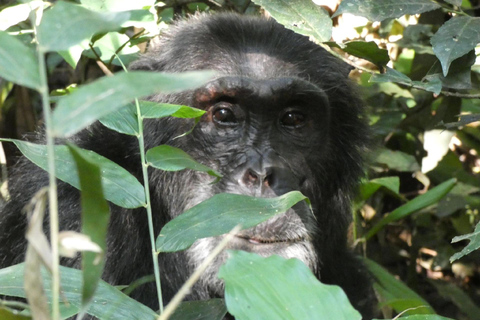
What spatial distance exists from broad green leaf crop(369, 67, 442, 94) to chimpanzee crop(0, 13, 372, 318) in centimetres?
72

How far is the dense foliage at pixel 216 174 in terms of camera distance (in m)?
1.34

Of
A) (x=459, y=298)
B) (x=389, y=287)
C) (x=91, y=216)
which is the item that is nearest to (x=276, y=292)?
(x=91, y=216)

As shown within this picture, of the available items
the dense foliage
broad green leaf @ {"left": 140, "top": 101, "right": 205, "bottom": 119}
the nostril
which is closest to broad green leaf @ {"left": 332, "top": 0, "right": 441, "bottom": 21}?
the dense foliage

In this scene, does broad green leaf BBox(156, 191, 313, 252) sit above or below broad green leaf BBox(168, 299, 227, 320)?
above

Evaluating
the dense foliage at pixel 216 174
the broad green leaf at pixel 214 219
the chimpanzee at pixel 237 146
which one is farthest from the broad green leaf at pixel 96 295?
the chimpanzee at pixel 237 146

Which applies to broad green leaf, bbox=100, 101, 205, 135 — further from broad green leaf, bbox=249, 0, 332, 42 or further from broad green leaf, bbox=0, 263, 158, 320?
broad green leaf, bbox=249, 0, 332, 42

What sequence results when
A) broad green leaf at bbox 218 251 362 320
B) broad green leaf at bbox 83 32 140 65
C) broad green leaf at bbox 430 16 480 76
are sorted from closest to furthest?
broad green leaf at bbox 218 251 362 320
broad green leaf at bbox 430 16 480 76
broad green leaf at bbox 83 32 140 65

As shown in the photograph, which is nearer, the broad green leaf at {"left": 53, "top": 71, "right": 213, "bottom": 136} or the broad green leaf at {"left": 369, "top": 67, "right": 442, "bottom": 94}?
the broad green leaf at {"left": 53, "top": 71, "right": 213, "bottom": 136}

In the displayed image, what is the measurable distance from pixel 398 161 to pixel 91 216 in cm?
464

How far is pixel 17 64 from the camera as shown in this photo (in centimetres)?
138

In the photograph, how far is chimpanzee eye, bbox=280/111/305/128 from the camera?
13.6 ft

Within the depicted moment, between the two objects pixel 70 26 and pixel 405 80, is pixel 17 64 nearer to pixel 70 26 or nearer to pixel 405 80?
pixel 70 26

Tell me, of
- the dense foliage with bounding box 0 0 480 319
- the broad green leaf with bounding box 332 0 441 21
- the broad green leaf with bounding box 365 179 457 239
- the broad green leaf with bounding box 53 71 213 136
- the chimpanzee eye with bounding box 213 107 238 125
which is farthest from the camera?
the broad green leaf with bounding box 365 179 457 239

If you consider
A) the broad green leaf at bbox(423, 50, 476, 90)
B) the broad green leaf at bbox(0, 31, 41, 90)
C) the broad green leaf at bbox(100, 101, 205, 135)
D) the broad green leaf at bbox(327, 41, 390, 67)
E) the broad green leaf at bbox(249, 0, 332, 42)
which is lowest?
the broad green leaf at bbox(423, 50, 476, 90)
